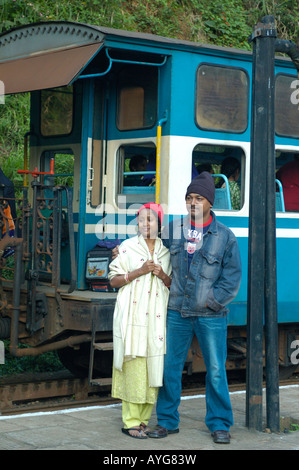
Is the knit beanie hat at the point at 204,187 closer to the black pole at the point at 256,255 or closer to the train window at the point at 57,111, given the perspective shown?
the black pole at the point at 256,255

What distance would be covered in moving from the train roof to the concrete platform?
2653mm

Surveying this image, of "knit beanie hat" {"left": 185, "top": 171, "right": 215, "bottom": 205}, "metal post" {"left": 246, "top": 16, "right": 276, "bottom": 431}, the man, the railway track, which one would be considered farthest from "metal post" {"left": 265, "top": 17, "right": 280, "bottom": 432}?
the railway track

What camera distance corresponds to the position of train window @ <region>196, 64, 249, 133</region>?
7199 millimetres

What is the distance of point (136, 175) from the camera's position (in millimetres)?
7758

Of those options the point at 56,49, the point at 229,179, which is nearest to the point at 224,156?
the point at 229,179

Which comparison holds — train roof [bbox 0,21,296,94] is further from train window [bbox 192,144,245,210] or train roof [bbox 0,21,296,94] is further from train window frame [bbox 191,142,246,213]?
train window [bbox 192,144,245,210]

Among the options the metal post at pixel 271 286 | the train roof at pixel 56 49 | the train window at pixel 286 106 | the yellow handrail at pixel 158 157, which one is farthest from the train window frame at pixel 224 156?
the metal post at pixel 271 286

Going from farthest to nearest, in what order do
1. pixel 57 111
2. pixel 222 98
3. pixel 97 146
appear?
pixel 57 111 < pixel 97 146 < pixel 222 98

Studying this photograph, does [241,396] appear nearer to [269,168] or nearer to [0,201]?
[269,168]

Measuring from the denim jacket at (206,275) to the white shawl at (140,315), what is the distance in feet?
0.42

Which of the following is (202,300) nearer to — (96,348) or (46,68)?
(96,348)

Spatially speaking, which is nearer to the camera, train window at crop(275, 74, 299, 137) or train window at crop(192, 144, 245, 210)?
train window at crop(192, 144, 245, 210)

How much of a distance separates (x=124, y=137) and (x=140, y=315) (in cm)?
248

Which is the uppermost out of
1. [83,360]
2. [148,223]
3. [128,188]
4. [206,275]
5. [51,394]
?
[128,188]
